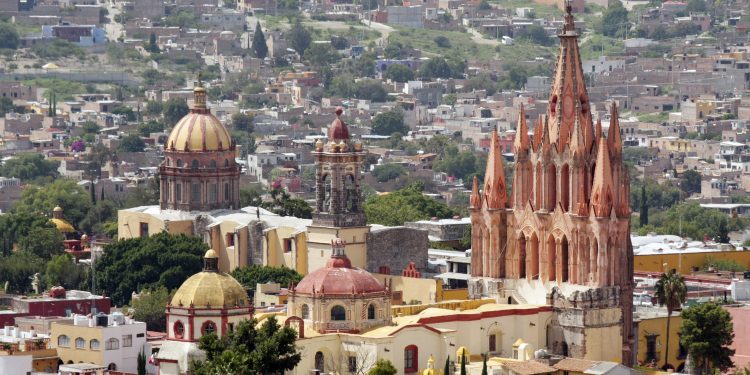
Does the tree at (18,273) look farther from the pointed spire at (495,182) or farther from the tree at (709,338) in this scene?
the tree at (709,338)

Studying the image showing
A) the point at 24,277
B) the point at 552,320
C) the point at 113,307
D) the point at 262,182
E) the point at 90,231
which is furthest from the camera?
the point at 262,182

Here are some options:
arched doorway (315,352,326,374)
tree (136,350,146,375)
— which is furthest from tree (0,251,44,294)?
arched doorway (315,352,326,374)

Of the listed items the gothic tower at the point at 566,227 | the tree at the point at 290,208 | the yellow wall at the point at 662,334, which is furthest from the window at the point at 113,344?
the tree at the point at 290,208

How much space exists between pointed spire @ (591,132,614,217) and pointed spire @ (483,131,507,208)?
14.2 ft

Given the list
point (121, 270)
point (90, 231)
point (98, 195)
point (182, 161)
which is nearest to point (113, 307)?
point (121, 270)

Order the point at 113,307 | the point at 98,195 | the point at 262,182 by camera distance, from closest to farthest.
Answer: the point at 113,307 < the point at 98,195 < the point at 262,182

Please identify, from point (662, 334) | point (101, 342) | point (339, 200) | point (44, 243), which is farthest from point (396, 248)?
point (101, 342)

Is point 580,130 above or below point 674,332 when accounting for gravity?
above

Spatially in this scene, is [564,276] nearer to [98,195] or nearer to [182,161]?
[182,161]

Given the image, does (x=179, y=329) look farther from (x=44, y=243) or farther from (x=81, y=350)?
(x=44, y=243)

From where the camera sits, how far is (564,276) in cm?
10175

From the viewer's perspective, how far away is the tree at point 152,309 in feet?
364

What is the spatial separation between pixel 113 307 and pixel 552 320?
2087 centimetres

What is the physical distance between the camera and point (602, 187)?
3962 inches
